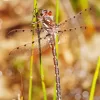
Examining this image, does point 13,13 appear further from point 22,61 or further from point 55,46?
point 55,46

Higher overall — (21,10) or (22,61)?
(21,10)

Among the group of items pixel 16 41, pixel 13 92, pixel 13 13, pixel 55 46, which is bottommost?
pixel 55 46

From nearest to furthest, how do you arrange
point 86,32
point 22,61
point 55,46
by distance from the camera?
1. point 55,46
2. point 22,61
3. point 86,32

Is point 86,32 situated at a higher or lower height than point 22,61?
higher

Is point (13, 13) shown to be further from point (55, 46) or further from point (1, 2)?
point (55, 46)

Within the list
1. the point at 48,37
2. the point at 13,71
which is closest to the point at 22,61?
the point at 13,71

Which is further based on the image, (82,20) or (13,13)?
(13,13)

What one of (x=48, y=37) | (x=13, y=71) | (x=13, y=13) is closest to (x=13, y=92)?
(x=13, y=71)

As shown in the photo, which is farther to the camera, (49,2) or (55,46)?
(49,2)

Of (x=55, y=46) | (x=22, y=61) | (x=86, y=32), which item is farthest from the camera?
(x=86, y=32)
